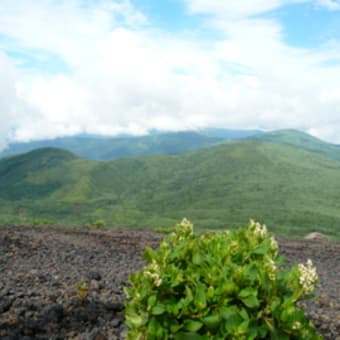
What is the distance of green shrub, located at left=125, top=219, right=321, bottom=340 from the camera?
3.54m

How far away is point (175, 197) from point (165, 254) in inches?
6492

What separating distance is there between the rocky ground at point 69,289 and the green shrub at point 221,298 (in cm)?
273

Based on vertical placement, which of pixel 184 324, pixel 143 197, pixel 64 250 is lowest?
pixel 143 197

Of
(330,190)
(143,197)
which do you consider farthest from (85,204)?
(330,190)

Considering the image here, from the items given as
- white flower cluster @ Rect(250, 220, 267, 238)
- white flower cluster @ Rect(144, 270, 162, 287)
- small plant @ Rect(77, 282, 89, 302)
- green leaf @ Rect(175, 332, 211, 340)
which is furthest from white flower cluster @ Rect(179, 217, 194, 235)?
small plant @ Rect(77, 282, 89, 302)

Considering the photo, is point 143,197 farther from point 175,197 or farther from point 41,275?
point 41,275

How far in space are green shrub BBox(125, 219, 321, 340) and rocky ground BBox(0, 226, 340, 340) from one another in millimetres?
2731

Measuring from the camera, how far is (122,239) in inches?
603

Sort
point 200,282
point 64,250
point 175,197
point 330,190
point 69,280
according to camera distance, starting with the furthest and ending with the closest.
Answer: point 175,197
point 330,190
point 64,250
point 69,280
point 200,282

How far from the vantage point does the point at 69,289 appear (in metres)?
7.82

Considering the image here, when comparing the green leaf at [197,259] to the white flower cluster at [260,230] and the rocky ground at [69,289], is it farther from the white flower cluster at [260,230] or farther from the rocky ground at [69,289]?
the rocky ground at [69,289]

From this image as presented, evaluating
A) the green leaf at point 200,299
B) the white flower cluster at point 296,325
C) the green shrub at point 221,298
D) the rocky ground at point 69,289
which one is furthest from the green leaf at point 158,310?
the rocky ground at point 69,289

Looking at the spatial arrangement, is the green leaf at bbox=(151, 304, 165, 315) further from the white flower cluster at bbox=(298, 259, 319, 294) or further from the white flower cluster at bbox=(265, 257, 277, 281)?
the white flower cluster at bbox=(298, 259, 319, 294)

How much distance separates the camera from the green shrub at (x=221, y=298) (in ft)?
11.6
